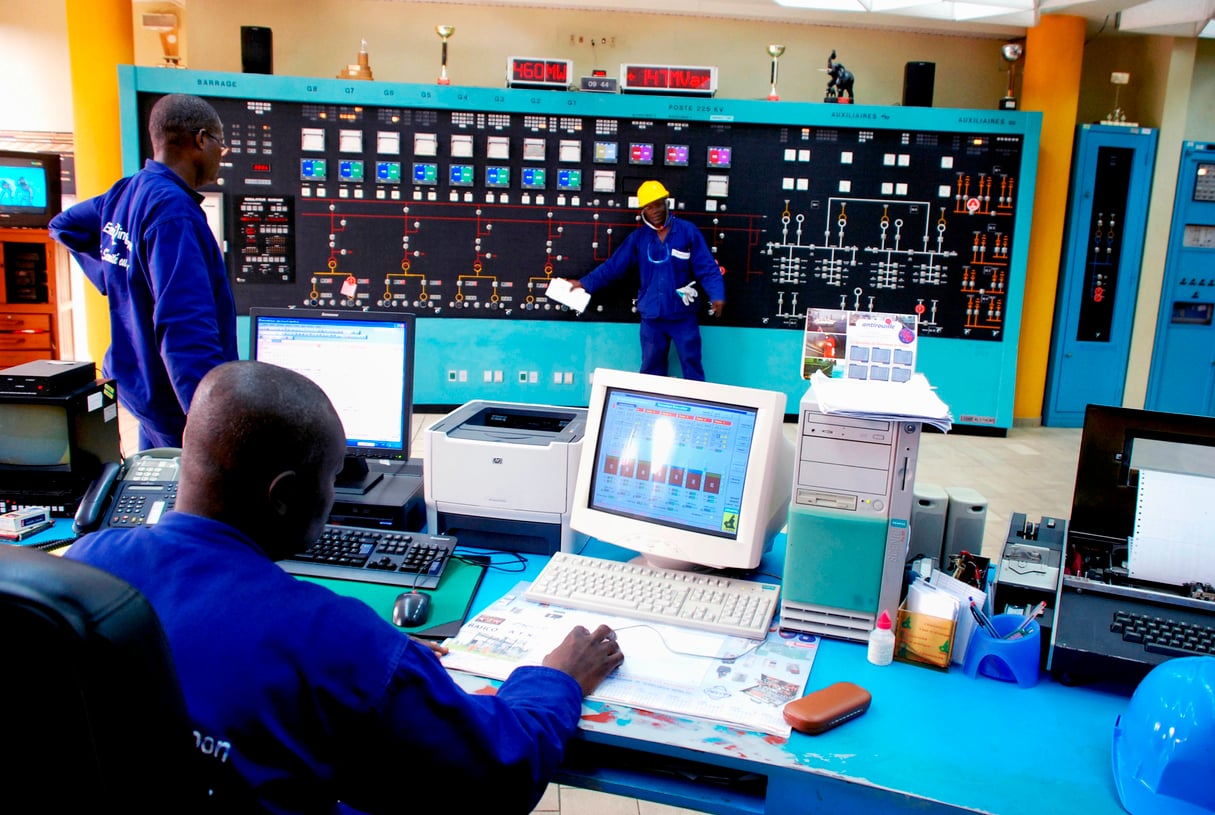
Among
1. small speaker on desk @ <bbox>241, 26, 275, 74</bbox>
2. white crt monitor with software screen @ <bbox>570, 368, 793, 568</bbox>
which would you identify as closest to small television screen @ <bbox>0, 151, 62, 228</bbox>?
small speaker on desk @ <bbox>241, 26, 275, 74</bbox>

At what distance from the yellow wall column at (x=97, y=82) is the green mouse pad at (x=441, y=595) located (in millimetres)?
4761

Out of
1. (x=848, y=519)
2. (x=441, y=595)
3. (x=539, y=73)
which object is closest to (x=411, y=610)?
(x=441, y=595)

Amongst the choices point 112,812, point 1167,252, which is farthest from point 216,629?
point 1167,252

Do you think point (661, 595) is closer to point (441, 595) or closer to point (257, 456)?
point (441, 595)

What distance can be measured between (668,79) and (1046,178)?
104 inches

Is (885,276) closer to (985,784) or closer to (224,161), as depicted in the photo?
(224,161)

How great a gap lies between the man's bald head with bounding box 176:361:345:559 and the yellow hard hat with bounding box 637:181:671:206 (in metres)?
4.48

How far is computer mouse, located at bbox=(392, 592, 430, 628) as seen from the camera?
148 centimetres

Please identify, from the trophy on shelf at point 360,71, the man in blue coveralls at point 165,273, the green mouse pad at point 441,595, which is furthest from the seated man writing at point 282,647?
the trophy on shelf at point 360,71

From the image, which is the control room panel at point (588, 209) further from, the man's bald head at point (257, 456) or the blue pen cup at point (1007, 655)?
the man's bald head at point (257, 456)

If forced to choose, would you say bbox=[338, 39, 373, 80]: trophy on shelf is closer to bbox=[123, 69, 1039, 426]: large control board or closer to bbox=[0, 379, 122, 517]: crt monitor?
bbox=[123, 69, 1039, 426]: large control board

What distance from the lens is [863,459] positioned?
1.46 m

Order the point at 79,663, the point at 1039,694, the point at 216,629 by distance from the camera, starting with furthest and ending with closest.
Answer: the point at 1039,694 < the point at 216,629 < the point at 79,663

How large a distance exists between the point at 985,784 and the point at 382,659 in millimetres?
801
